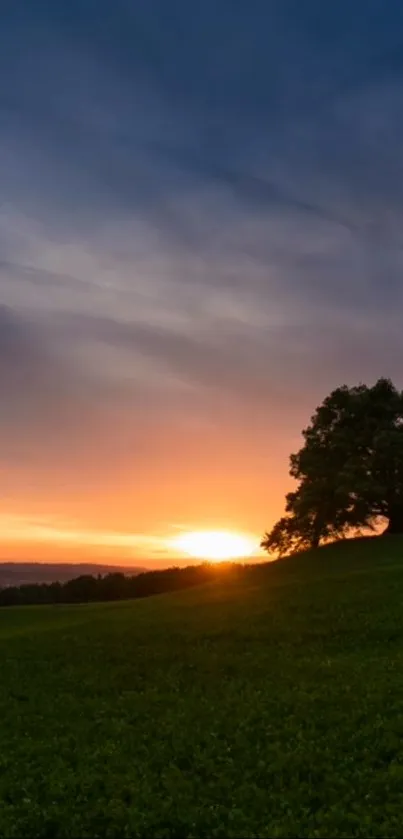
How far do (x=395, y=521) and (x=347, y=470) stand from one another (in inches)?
295

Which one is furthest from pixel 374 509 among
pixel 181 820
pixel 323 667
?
pixel 181 820

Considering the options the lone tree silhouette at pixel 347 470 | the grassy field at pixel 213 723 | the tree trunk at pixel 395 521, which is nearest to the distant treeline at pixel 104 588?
the lone tree silhouette at pixel 347 470

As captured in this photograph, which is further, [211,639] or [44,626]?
[44,626]

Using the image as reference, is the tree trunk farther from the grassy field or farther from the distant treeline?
the grassy field

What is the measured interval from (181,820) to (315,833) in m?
2.81

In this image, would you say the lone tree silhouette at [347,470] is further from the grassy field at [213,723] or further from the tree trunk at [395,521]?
the grassy field at [213,723]

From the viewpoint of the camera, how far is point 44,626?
147 feet

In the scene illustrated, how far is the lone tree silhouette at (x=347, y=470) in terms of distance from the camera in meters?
70.3

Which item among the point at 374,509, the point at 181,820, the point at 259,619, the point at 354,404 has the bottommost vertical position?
the point at 181,820

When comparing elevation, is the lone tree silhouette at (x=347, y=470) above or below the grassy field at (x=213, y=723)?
above

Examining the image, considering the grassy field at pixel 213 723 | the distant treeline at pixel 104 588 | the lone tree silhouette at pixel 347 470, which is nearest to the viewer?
the grassy field at pixel 213 723

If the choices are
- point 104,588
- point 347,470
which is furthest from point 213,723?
point 104,588

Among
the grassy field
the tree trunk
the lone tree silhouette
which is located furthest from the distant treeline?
the grassy field

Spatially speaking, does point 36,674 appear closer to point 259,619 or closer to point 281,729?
point 259,619
